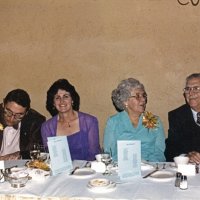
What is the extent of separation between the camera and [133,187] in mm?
2441

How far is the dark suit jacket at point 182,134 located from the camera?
12.6 feet

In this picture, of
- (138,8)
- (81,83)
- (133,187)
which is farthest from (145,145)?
(138,8)

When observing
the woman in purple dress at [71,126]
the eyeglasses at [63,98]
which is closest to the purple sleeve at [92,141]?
the woman in purple dress at [71,126]

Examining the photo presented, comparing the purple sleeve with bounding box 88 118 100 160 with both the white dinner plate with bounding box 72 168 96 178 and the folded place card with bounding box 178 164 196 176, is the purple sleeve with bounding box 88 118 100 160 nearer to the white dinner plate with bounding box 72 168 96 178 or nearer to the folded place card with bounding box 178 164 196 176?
the white dinner plate with bounding box 72 168 96 178

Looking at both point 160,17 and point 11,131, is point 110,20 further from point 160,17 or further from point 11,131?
point 11,131

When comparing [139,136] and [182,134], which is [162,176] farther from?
[182,134]

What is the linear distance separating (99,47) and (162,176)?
2473 millimetres

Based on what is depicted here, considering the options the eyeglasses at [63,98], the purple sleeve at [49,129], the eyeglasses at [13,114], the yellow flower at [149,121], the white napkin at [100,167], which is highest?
the eyeglasses at [63,98]

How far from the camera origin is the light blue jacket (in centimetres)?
362

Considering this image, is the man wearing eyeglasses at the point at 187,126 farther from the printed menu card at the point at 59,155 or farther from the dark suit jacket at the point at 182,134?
the printed menu card at the point at 59,155

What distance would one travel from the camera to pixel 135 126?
3.68 m

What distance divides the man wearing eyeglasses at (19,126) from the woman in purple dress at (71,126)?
0.17 metres

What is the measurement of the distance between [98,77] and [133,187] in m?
2.52

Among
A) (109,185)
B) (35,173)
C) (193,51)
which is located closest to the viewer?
(109,185)
